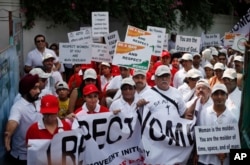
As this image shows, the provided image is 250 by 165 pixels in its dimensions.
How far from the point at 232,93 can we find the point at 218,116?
126cm

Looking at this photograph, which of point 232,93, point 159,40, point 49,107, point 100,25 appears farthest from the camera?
point 100,25

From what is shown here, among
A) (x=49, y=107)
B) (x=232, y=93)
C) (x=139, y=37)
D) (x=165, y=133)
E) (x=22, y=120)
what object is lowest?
(x=165, y=133)

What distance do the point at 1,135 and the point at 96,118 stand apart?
47.5 inches

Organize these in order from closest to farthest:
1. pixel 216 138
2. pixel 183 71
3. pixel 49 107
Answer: pixel 49 107, pixel 216 138, pixel 183 71

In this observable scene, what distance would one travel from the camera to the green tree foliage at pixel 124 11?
53.6 feet

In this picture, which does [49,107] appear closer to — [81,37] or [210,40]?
[81,37]

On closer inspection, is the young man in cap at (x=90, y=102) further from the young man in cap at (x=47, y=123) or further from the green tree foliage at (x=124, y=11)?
the green tree foliage at (x=124, y=11)

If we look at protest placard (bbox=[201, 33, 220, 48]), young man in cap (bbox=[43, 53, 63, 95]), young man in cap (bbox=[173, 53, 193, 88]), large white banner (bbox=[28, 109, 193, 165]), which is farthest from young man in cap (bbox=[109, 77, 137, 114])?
protest placard (bbox=[201, 33, 220, 48])

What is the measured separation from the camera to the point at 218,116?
7.13 m

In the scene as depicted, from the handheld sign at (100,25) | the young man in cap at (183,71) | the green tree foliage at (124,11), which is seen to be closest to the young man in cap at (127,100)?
the young man in cap at (183,71)

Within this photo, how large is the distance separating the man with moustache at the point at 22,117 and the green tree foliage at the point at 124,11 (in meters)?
9.09

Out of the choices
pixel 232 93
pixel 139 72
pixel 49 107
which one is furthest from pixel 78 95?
pixel 49 107

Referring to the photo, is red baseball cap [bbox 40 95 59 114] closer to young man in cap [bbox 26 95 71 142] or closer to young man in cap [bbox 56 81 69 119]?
young man in cap [bbox 26 95 71 142]

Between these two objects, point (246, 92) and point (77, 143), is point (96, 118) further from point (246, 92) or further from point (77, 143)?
point (246, 92)
